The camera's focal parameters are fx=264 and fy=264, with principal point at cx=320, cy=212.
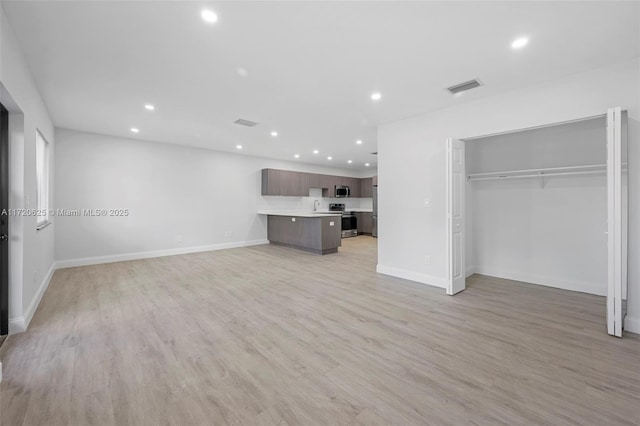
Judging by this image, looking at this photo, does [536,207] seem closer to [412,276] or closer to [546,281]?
[546,281]

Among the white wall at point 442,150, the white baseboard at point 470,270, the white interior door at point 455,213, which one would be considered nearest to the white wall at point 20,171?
the white wall at point 442,150

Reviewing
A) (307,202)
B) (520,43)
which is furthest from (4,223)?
(307,202)

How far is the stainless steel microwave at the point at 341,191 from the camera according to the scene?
9.86m

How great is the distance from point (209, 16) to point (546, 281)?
5.27 meters

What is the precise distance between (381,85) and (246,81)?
1597 mm

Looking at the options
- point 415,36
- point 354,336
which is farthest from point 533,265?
point 415,36

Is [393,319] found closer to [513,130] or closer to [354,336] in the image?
[354,336]

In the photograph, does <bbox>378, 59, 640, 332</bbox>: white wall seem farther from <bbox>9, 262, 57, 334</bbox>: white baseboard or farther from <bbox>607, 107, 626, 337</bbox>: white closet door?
<bbox>9, 262, 57, 334</bbox>: white baseboard

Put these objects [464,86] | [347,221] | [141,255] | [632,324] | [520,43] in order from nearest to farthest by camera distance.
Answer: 1. [520,43]
2. [632,324]
3. [464,86]
4. [141,255]
5. [347,221]

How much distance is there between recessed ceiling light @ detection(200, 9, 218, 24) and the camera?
1970mm

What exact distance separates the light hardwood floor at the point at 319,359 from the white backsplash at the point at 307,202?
4.71 metres

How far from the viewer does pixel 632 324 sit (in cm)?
256

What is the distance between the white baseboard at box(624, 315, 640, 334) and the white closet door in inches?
10.9

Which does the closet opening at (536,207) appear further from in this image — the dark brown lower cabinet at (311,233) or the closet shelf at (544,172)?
the dark brown lower cabinet at (311,233)
